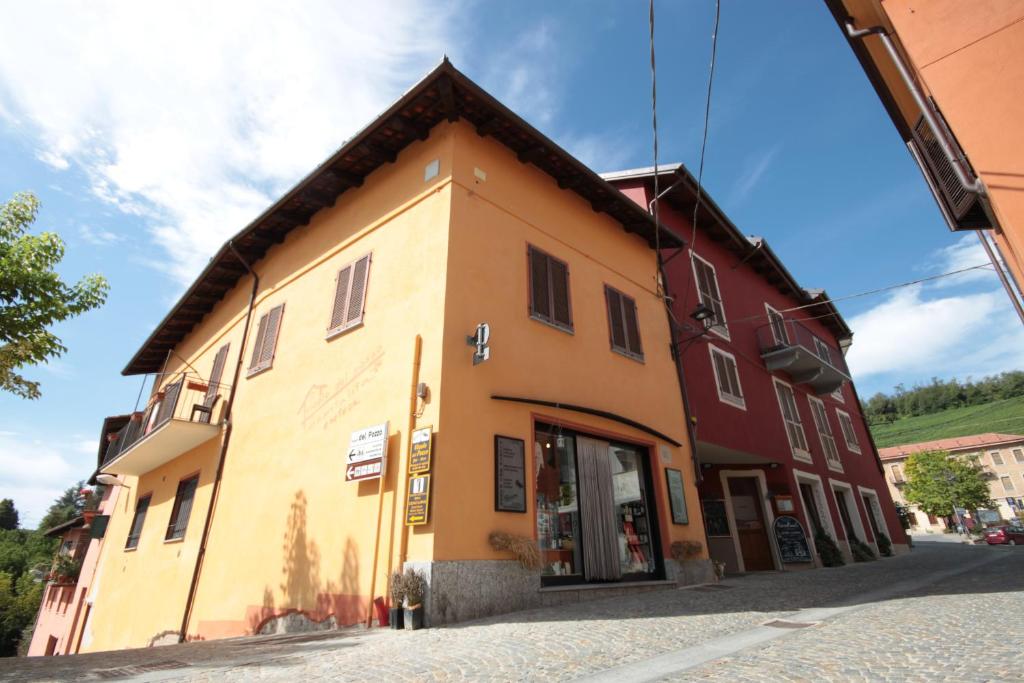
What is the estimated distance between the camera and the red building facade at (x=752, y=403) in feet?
42.4

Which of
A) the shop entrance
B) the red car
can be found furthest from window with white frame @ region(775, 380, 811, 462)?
the red car

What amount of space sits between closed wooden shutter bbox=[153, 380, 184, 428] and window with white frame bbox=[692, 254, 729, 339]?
1395 cm

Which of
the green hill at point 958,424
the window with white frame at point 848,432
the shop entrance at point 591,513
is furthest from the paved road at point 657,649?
the green hill at point 958,424

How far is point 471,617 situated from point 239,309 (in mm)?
10054

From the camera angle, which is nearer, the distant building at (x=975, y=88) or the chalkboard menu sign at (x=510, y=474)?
the distant building at (x=975, y=88)

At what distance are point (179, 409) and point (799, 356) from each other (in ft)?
57.2

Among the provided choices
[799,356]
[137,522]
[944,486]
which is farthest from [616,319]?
[944,486]

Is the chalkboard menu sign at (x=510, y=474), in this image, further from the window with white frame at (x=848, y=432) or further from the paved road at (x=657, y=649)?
the window with white frame at (x=848, y=432)

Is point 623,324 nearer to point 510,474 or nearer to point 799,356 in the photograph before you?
point 510,474

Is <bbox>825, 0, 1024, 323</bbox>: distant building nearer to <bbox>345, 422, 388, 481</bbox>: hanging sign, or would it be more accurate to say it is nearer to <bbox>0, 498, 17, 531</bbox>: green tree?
<bbox>345, 422, 388, 481</bbox>: hanging sign

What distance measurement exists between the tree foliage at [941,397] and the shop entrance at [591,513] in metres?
108

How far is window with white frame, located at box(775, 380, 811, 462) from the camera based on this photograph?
1534 centimetres

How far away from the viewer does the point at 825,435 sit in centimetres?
1762

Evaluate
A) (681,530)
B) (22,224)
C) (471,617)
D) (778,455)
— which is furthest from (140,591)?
(778,455)
